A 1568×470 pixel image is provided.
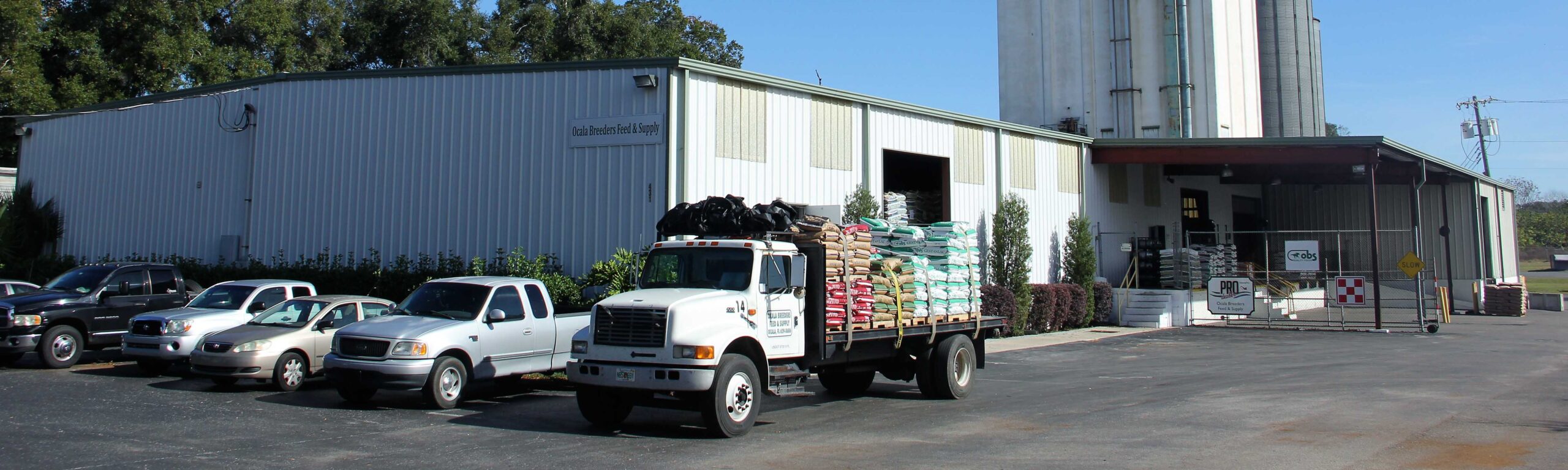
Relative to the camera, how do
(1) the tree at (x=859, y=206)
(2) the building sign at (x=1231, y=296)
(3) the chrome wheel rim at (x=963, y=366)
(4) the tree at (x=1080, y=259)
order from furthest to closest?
(4) the tree at (x=1080, y=259) < (2) the building sign at (x=1231, y=296) < (1) the tree at (x=859, y=206) < (3) the chrome wheel rim at (x=963, y=366)

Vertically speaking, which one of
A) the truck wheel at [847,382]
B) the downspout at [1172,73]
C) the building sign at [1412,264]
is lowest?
the truck wheel at [847,382]

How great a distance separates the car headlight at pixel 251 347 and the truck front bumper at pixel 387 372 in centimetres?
182

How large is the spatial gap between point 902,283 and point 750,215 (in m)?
2.45

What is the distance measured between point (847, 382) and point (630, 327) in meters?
4.60

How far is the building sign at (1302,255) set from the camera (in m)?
26.8

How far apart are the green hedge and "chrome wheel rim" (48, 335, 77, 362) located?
17.5 ft

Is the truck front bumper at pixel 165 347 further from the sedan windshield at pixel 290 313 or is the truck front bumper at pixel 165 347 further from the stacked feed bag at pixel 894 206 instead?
the stacked feed bag at pixel 894 206

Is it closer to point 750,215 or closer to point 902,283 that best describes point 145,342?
point 750,215

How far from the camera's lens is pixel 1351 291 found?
26453 mm

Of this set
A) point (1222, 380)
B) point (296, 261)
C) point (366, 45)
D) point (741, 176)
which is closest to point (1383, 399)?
point (1222, 380)

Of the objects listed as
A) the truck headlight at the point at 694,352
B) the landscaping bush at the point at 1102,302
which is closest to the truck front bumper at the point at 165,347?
the truck headlight at the point at 694,352

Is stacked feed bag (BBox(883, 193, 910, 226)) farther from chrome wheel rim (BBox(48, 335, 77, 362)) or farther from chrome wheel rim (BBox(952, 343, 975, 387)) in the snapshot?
chrome wheel rim (BBox(48, 335, 77, 362))

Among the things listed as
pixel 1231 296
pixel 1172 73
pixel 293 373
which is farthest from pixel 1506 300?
pixel 293 373

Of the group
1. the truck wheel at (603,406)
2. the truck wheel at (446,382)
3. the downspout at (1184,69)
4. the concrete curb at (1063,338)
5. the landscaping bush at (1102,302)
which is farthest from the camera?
the downspout at (1184,69)
